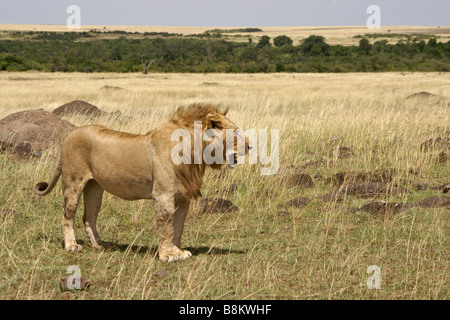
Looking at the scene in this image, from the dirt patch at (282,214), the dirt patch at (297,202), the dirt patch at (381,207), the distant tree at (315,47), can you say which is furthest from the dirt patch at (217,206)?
the distant tree at (315,47)

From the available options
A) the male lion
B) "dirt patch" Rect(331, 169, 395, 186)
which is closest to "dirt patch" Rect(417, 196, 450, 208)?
"dirt patch" Rect(331, 169, 395, 186)

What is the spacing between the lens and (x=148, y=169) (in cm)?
511

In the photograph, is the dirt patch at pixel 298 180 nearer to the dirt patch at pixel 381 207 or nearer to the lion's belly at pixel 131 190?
the dirt patch at pixel 381 207

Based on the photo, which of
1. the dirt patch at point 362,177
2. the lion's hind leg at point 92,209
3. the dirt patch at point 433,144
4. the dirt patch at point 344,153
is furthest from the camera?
the dirt patch at point 344,153

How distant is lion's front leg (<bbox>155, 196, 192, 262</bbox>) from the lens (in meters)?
4.99

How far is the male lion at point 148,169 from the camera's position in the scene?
5012mm

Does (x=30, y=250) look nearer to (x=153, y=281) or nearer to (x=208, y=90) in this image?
(x=153, y=281)

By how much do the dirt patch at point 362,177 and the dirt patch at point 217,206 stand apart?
2.05 metres

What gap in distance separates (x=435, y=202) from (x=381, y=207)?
830 mm

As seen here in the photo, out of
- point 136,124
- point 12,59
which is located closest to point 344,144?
point 136,124

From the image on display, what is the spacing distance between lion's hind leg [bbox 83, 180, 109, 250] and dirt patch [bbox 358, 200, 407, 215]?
3177 mm

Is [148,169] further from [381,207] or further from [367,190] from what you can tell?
[367,190]

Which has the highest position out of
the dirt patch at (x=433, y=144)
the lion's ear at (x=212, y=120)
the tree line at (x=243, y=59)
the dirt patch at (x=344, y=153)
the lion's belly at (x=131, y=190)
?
the tree line at (x=243, y=59)

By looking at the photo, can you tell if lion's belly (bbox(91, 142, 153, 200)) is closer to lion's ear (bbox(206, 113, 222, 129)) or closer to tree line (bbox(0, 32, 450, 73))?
lion's ear (bbox(206, 113, 222, 129))
